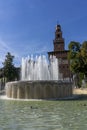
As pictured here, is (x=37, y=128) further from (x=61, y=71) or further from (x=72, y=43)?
(x=61, y=71)

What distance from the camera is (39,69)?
31312 mm

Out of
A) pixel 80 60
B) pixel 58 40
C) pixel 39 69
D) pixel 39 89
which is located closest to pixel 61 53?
pixel 58 40

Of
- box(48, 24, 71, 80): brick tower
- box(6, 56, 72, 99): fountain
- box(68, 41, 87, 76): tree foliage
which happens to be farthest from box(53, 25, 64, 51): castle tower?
box(6, 56, 72, 99): fountain

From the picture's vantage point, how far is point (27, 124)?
8.27 metres

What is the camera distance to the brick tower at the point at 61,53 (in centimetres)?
8175

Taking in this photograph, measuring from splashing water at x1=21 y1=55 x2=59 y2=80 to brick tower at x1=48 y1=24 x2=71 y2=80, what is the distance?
43.1m

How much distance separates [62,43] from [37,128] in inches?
3192

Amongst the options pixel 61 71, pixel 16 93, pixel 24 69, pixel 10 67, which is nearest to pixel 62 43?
pixel 61 71

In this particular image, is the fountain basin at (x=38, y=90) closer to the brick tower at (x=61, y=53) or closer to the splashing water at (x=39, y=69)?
the splashing water at (x=39, y=69)

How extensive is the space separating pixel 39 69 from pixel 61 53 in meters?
52.9

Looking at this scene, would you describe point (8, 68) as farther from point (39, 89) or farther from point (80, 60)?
point (39, 89)

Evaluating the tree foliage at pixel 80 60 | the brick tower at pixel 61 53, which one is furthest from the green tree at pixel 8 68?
the brick tower at pixel 61 53

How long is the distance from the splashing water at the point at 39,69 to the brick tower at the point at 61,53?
43149mm

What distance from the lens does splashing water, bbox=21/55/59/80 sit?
31.1 m
